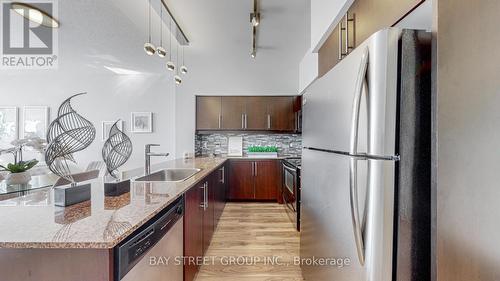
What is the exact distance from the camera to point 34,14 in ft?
8.74

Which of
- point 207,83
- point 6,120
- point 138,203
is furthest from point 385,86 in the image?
point 6,120

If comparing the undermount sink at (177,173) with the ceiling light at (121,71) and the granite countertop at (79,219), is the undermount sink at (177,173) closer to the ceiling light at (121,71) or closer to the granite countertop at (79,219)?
the granite countertop at (79,219)

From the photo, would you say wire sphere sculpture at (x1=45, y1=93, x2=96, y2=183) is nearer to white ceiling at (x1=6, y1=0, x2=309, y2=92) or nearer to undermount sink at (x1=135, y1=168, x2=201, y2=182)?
undermount sink at (x1=135, y1=168, x2=201, y2=182)

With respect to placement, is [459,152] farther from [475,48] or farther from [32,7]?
[32,7]

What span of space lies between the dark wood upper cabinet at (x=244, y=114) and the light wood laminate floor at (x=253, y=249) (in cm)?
184

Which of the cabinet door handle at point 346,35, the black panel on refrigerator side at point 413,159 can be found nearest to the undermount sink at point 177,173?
the cabinet door handle at point 346,35

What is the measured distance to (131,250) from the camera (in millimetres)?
925

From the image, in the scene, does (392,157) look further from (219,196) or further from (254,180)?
(254,180)

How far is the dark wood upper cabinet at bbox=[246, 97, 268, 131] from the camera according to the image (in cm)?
492

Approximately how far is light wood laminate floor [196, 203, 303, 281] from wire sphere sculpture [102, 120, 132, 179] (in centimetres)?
129

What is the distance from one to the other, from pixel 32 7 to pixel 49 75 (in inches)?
137

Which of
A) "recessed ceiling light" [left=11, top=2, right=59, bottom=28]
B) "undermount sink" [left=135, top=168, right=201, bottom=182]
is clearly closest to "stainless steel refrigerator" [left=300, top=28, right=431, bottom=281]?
"undermount sink" [left=135, top=168, right=201, bottom=182]

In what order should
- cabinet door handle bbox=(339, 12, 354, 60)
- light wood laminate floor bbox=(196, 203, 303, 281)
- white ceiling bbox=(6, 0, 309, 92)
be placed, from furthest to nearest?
1. white ceiling bbox=(6, 0, 309, 92)
2. light wood laminate floor bbox=(196, 203, 303, 281)
3. cabinet door handle bbox=(339, 12, 354, 60)

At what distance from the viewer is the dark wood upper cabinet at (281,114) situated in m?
4.93
